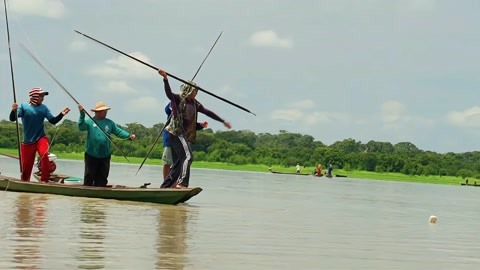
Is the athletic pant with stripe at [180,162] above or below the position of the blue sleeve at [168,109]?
below

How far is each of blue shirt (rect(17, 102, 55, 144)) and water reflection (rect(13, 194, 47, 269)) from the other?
1.58m

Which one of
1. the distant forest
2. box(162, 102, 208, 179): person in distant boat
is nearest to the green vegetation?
the distant forest

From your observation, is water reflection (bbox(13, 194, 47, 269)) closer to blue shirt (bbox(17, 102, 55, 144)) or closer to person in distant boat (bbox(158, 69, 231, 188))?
blue shirt (bbox(17, 102, 55, 144))

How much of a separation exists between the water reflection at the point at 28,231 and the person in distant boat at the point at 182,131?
2346 mm

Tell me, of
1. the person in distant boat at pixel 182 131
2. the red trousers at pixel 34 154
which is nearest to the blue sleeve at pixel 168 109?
the person in distant boat at pixel 182 131

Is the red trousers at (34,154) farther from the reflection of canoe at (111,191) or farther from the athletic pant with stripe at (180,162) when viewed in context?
the athletic pant with stripe at (180,162)

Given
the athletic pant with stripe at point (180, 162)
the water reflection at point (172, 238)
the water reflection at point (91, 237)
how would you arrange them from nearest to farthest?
the water reflection at point (91, 237)
the water reflection at point (172, 238)
the athletic pant with stripe at point (180, 162)

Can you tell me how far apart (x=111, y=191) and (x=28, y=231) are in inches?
231

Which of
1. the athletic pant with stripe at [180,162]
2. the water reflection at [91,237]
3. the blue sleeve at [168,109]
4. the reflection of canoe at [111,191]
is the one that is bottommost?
the water reflection at [91,237]

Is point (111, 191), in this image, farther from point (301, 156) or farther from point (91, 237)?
point (301, 156)

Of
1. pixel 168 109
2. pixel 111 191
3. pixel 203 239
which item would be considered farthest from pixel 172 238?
pixel 168 109

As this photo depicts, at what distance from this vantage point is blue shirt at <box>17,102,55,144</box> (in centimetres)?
1491

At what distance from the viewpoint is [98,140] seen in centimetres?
1509

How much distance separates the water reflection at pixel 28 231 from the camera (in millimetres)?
6725
